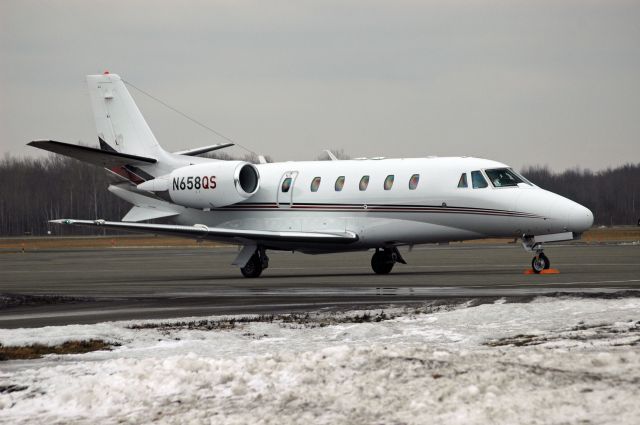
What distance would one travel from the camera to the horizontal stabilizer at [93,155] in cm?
2831

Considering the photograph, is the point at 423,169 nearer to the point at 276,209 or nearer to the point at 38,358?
the point at 276,209

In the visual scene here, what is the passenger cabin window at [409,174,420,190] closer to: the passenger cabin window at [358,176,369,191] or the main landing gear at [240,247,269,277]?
the passenger cabin window at [358,176,369,191]

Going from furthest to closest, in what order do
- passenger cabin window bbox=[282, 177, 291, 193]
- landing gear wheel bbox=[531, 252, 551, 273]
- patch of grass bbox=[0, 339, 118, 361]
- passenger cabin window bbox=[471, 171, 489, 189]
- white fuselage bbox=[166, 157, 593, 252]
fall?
passenger cabin window bbox=[282, 177, 291, 193] → passenger cabin window bbox=[471, 171, 489, 189] → white fuselage bbox=[166, 157, 593, 252] → landing gear wheel bbox=[531, 252, 551, 273] → patch of grass bbox=[0, 339, 118, 361]

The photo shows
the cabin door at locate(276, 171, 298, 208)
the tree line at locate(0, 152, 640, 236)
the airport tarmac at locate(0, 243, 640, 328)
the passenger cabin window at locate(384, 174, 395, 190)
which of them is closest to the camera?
the airport tarmac at locate(0, 243, 640, 328)

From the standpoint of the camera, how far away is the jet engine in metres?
31.1

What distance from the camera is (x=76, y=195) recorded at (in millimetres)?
118188

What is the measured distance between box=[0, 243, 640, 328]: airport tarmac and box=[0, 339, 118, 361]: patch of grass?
10.3ft

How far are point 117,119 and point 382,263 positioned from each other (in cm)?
1014

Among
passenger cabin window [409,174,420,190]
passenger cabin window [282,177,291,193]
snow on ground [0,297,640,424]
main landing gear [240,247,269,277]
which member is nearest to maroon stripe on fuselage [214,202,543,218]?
passenger cabin window [282,177,291,193]

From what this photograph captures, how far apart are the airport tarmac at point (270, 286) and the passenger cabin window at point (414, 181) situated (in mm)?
2271

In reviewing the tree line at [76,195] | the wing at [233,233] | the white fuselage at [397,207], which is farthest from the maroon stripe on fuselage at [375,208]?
the tree line at [76,195]

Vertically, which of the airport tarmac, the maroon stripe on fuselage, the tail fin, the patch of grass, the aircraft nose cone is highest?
the tail fin

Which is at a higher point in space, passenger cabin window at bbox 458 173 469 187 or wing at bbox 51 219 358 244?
passenger cabin window at bbox 458 173 469 187

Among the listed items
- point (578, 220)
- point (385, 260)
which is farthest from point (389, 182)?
point (578, 220)
